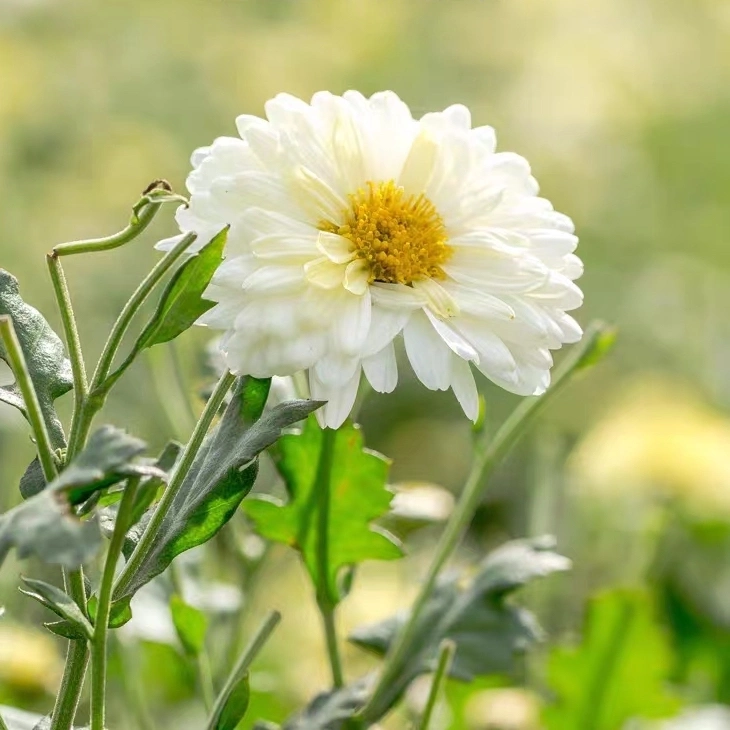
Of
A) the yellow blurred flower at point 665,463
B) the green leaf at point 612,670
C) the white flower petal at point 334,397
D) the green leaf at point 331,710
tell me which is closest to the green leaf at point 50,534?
the white flower petal at point 334,397

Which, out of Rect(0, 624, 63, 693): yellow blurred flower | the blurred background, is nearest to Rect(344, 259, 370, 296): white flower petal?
the blurred background

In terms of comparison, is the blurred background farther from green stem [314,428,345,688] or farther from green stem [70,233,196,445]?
green stem [70,233,196,445]

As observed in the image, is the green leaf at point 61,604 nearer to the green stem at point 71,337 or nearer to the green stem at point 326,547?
the green stem at point 71,337

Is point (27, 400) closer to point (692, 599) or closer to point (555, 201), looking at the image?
point (692, 599)

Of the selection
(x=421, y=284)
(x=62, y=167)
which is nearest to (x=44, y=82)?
(x=62, y=167)

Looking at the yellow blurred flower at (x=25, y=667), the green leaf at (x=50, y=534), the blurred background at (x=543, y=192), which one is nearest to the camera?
the green leaf at (x=50, y=534)

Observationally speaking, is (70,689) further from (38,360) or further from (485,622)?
(485,622)
